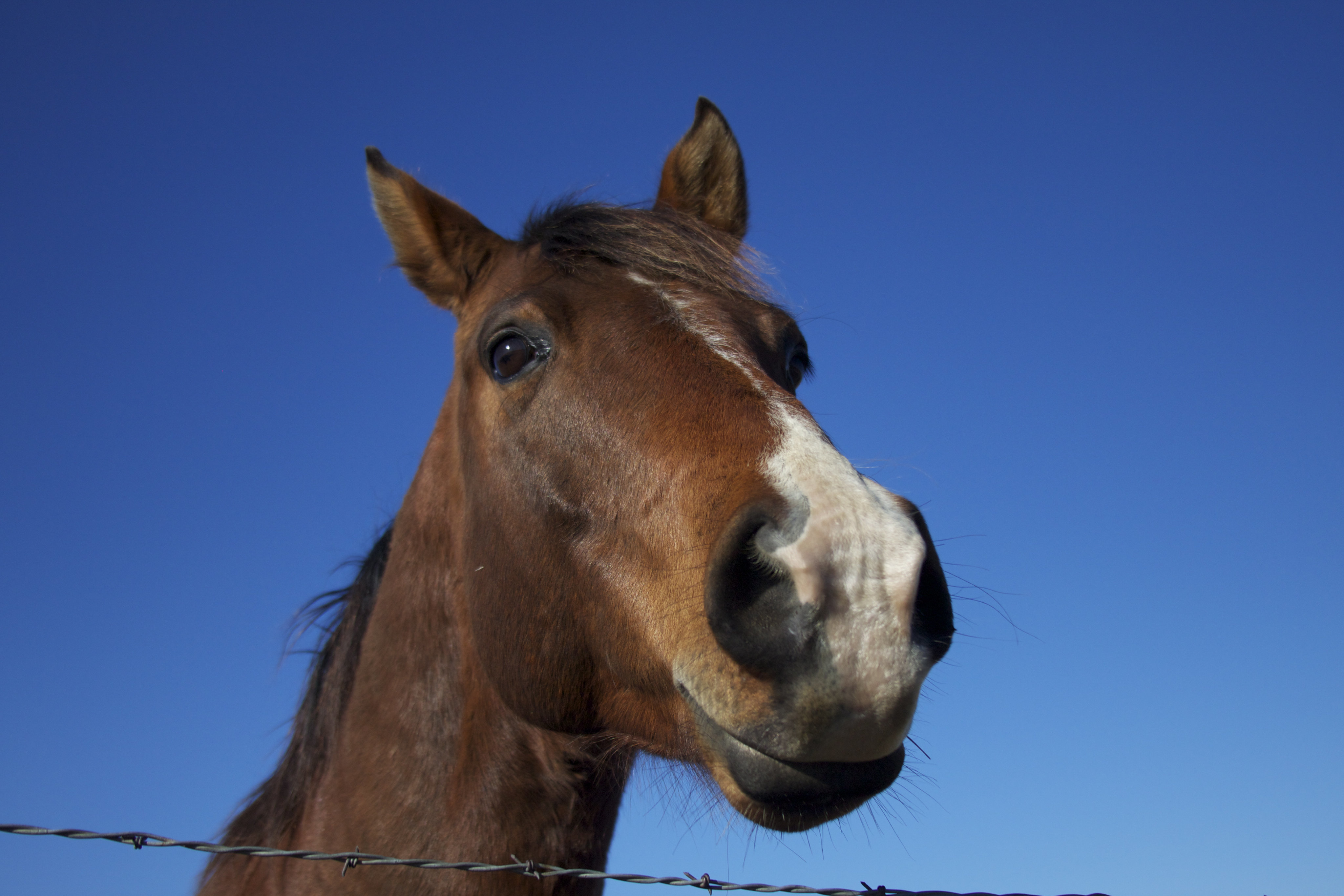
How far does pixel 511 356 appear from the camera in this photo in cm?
312

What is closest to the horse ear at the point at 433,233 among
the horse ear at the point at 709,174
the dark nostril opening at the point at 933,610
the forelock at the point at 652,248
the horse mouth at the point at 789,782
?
the forelock at the point at 652,248

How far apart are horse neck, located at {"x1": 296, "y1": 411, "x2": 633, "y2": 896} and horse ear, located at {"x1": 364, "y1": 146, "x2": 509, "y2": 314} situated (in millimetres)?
865

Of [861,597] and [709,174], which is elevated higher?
[709,174]

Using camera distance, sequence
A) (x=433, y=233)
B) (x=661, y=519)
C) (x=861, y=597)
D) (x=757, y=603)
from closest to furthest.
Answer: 1. (x=861, y=597)
2. (x=757, y=603)
3. (x=661, y=519)
4. (x=433, y=233)

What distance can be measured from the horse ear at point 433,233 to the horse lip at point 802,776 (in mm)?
2475

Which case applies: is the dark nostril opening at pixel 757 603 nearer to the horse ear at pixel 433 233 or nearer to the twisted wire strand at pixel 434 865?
the twisted wire strand at pixel 434 865

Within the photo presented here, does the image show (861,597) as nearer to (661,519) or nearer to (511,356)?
(661,519)

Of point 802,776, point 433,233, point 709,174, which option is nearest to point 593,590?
point 802,776

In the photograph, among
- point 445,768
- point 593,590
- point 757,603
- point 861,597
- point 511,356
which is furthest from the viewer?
point 511,356

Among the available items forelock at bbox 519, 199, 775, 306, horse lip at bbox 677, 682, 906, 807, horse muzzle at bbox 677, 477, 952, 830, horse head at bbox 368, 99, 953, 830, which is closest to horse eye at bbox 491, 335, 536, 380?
horse head at bbox 368, 99, 953, 830

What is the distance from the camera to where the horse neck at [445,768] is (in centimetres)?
283

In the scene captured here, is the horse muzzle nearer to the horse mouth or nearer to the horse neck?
the horse mouth

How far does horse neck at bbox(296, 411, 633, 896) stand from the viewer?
2832mm

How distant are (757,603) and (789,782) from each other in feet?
1.42
